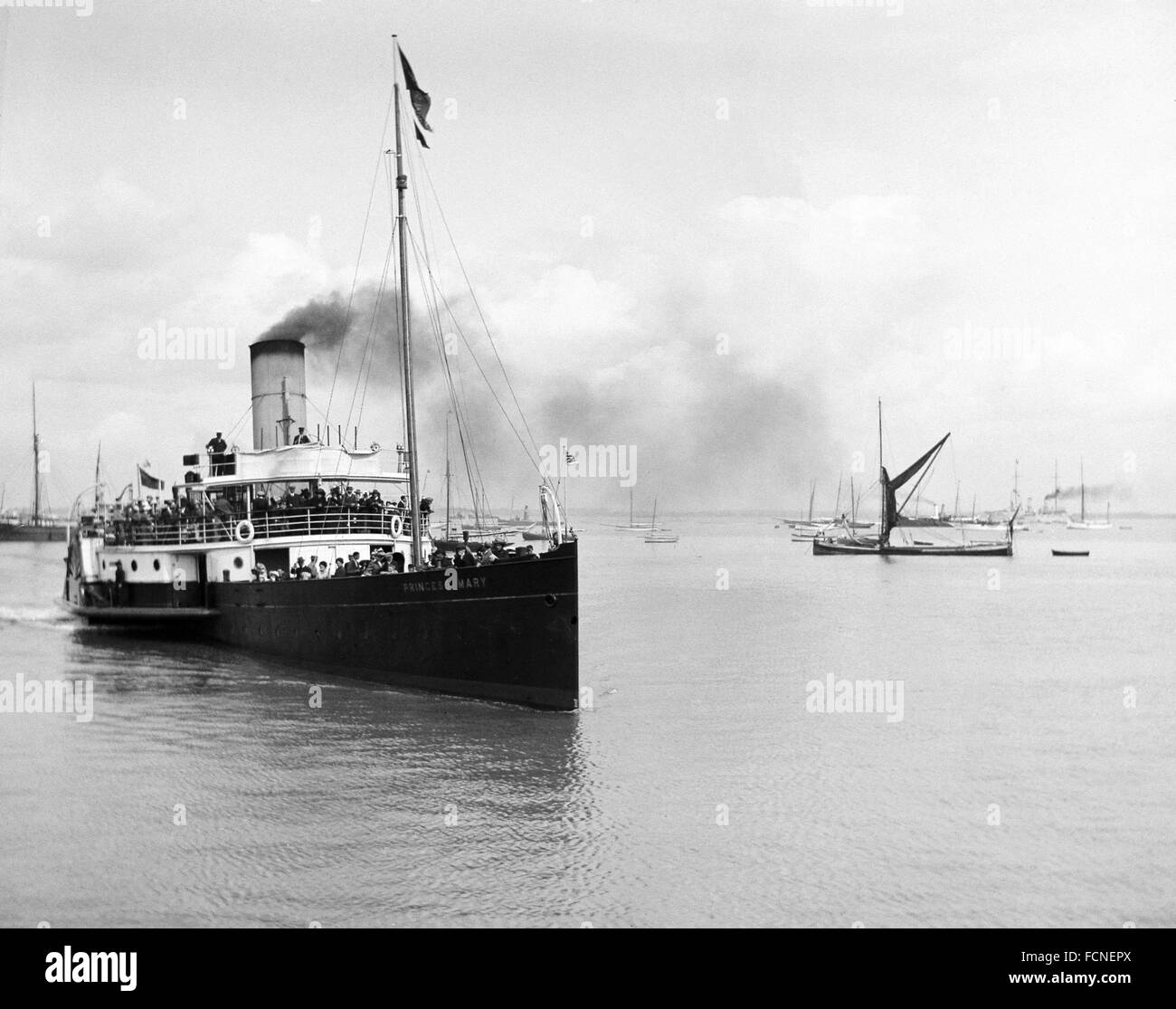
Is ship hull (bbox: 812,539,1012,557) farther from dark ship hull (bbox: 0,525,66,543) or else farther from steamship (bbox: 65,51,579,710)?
dark ship hull (bbox: 0,525,66,543)

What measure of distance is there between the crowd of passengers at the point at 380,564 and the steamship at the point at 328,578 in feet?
0.53

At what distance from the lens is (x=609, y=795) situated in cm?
1680

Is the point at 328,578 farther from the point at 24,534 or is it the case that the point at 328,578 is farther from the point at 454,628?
the point at 24,534

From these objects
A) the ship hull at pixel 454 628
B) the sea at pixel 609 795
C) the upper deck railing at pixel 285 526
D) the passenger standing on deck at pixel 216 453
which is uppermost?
the passenger standing on deck at pixel 216 453

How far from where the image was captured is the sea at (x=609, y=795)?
12727 mm

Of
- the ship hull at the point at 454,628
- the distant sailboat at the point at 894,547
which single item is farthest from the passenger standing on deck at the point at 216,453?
the distant sailboat at the point at 894,547

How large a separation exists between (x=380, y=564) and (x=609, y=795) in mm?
10703

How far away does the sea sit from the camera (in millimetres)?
12727

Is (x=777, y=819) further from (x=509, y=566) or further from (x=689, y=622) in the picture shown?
(x=689, y=622)

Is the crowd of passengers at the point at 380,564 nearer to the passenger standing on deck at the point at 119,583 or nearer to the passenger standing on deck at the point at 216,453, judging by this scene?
the passenger standing on deck at the point at 216,453

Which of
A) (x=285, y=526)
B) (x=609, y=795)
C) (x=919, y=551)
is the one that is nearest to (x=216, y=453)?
(x=285, y=526)

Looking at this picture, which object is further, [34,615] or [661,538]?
[661,538]
